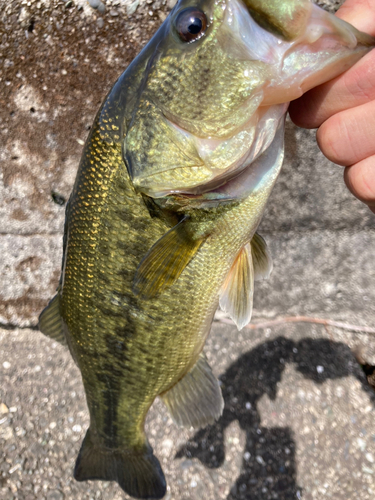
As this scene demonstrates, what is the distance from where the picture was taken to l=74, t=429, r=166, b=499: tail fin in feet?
4.44

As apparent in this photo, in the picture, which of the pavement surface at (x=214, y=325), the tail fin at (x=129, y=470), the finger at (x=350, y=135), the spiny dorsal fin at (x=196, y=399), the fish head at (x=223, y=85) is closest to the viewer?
the fish head at (x=223, y=85)

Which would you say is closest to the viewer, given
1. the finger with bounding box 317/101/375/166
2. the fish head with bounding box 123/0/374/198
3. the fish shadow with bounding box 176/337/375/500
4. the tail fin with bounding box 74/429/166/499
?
the fish head with bounding box 123/0/374/198

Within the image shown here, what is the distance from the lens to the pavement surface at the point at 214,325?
1521 mm

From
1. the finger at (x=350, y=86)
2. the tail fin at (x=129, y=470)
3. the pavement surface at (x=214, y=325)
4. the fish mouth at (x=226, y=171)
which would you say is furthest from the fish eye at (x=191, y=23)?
the tail fin at (x=129, y=470)

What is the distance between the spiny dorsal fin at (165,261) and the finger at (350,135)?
1.30 feet

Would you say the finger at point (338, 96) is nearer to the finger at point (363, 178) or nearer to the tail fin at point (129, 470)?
the finger at point (363, 178)

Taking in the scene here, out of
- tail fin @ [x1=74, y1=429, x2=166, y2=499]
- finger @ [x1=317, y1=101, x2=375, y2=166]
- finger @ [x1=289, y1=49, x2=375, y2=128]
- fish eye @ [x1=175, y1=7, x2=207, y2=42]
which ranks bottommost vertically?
tail fin @ [x1=74, y1=429, x2=166, y2=499]

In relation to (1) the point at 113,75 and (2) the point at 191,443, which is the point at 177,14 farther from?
(2) the point at 191,443

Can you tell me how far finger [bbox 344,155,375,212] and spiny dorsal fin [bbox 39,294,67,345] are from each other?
101 centimetres

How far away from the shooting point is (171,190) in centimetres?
85

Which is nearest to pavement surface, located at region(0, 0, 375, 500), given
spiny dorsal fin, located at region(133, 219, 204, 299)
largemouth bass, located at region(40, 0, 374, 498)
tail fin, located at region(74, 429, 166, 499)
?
tail fin, located at region(74, 429, 166, 499)

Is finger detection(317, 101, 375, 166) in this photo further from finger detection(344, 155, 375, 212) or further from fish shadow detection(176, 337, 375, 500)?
fish shadow detection(176, 337, 375, 500)

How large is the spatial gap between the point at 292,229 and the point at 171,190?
127 cm

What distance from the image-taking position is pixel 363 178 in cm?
84
